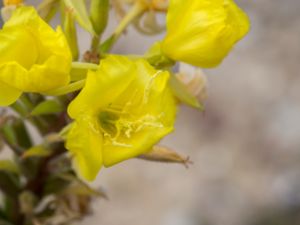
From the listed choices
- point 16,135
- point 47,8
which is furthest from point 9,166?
point 47,8

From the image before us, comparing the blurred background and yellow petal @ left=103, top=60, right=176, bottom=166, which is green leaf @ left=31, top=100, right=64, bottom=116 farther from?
the blurred background

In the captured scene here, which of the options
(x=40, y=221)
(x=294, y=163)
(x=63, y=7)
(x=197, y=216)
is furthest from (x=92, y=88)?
(x=294, y=163)

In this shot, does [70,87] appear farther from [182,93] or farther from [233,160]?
[233,160]

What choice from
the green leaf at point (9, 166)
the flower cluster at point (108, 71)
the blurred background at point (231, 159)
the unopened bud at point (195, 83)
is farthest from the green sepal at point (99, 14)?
the blurred background at point (231, 159)

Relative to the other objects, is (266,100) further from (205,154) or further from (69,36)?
(69,36)

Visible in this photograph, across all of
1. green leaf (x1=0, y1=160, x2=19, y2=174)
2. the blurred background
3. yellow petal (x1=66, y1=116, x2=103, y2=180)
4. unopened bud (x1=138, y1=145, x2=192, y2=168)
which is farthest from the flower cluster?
the blurred background

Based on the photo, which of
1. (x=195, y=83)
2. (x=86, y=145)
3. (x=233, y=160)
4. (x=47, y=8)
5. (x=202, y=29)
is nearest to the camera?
(x=86, y=145)

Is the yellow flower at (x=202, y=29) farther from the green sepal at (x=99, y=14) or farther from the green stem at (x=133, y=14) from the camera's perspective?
the green stem at (x=133, y=14)
